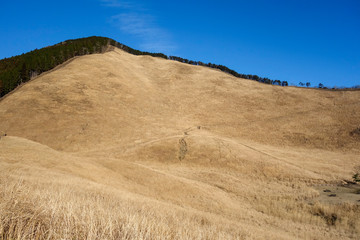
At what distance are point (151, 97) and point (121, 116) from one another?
18.5m

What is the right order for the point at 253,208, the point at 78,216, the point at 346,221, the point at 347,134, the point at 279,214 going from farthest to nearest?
1. the point at 347,134
2. the point at 253,208
3. the point at 279,214
4. the point at 346,221
5. the point at 78,216

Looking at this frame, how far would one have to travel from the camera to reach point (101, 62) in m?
90.3

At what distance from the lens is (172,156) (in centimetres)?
4294

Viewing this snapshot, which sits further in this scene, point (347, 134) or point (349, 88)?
point (349, 88)

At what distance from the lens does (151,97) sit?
258ft

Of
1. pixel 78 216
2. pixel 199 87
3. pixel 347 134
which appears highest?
pixel 199 87

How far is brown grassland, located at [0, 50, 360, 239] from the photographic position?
5.25m

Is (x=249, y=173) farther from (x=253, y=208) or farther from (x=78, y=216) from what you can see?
(x=78, y=216)

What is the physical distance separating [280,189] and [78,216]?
1154 inches

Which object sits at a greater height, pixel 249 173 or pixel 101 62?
pixel 101 62

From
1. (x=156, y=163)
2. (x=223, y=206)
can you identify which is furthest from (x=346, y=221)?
(x=156, y=163)

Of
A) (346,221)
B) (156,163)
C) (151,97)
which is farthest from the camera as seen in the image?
(151,97)

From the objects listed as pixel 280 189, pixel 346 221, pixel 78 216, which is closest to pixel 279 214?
pixel 346 221

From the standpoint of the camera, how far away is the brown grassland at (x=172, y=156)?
17.2 feet
